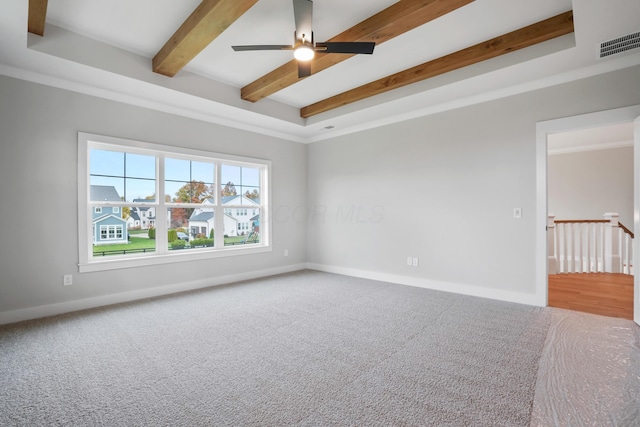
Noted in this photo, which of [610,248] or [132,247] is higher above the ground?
[132,247]

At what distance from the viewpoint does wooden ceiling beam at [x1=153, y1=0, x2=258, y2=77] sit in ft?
7.62

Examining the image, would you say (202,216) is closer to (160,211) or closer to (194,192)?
(194,192)

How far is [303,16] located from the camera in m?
2.38

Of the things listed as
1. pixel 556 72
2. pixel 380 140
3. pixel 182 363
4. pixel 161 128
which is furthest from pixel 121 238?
pixel 556 72

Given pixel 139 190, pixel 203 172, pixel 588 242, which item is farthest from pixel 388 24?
pixel 588 242

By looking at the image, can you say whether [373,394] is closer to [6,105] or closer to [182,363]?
[182,363]

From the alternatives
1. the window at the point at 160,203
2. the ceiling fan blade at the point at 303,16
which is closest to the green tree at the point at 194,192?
the window at the point at 160,203

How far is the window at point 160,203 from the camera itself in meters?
3.63

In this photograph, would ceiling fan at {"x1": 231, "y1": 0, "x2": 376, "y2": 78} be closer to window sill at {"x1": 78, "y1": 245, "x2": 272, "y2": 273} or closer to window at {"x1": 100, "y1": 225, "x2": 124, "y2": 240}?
window at {"x1": 100, "y1": 225, "x2": 124, "y2": 240}

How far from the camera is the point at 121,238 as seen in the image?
3873 millimetres

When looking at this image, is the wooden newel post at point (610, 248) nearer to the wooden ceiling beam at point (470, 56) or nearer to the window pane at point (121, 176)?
the wooden ceiling beam at point (470, 56)

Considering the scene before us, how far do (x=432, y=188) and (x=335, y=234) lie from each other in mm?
1966

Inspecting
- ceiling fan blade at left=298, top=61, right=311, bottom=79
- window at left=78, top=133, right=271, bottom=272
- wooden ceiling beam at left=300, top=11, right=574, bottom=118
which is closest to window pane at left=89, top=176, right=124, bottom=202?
window at left=78, top=133, right=271, bottom=272

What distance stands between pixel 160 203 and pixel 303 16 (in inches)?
121
